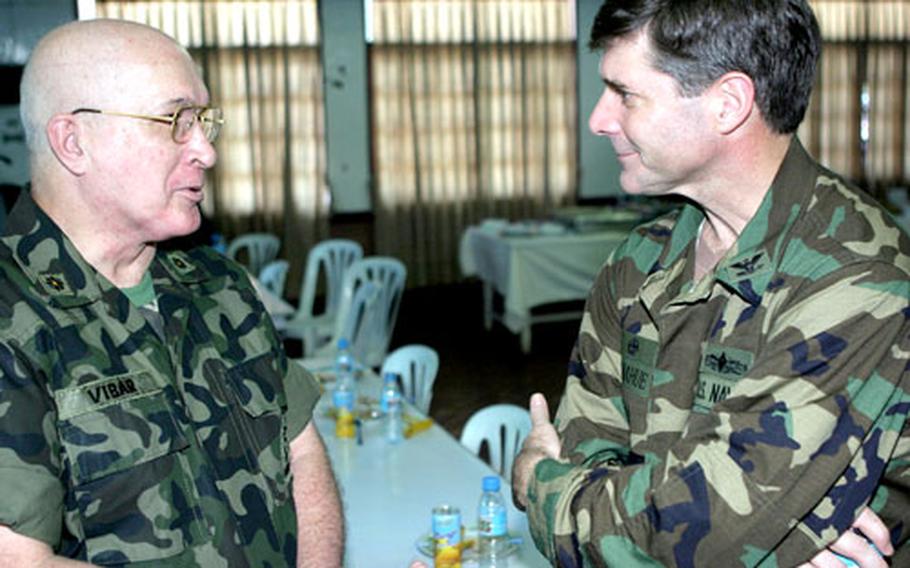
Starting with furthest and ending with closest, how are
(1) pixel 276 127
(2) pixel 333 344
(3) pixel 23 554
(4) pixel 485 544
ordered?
(1) pixel 276 127 < (2) pixel 333 344 < (4) pixel 485 544 < (3) pixel 23 554

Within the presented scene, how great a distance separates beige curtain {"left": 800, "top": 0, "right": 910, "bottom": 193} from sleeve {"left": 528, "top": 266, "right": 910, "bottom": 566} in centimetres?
977

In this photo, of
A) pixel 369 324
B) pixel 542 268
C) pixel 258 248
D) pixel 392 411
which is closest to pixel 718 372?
pixel 392 411

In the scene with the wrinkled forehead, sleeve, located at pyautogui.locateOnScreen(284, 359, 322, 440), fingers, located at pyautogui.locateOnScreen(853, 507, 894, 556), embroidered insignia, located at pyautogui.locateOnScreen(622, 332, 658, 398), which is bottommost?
Result: fingers, located at pyautogui.locateOnScreen(853, 507, 894, 556)

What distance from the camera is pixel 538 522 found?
143cm

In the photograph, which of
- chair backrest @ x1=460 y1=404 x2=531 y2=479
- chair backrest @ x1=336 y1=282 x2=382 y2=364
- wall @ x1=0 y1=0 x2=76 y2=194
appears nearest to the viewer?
wall @ x1=0 y1=0 x2=76 y2=194

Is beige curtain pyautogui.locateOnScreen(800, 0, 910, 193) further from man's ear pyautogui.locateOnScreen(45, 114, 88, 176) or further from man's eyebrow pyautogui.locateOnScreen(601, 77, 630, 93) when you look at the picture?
man's ear pyautogui.locateOnScreen(45, 114, 88, 176)

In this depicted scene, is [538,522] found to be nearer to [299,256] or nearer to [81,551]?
[81,551]

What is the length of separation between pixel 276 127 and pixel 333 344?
4.51m

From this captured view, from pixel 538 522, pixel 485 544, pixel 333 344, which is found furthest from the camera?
pixel 333 344

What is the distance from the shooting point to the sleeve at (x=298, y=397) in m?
1.76

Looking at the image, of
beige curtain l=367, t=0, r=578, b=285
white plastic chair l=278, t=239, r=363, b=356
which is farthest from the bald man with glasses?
beige curtain l=367, t=0, r=578, b=285

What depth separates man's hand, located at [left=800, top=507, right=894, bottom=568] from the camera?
1.30m

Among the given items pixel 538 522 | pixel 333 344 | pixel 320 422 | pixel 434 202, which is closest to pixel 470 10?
pixel 434 202

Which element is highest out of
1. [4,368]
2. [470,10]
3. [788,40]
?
[470,10]
